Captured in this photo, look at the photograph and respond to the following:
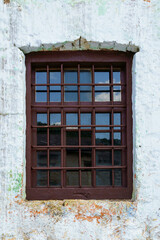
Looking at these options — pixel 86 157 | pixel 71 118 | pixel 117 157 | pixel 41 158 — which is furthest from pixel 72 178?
pixel 71 118

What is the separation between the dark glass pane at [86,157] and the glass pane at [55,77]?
2.80 feet

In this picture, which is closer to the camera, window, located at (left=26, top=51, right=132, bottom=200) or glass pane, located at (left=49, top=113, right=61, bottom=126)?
window, located at (left=26, top=51, right=132, bottom=200)

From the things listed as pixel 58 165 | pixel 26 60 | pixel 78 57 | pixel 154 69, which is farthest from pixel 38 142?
pixel 154 69

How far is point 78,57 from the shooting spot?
197 cm

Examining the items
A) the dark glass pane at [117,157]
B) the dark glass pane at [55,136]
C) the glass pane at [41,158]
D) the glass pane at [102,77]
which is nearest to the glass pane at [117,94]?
the glass pane at [102,77]

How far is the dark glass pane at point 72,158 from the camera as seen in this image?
2.03m

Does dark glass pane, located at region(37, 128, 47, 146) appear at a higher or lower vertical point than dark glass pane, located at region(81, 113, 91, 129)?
lower

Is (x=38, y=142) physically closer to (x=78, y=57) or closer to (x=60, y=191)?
(x=60, y=191)

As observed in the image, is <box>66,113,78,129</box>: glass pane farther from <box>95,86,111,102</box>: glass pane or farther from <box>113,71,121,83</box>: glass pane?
<box>113,71,121,83</box>: glass pane

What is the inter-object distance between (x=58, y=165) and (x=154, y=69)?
57.9 inches

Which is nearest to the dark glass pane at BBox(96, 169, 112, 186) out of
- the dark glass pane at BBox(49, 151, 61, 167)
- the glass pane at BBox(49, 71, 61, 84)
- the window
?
the window

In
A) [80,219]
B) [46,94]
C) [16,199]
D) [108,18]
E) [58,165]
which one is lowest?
[80,219]

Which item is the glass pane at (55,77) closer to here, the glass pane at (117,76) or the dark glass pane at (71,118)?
the dark glass pane at (71,118)

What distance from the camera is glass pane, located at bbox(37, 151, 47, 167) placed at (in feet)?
6.66
